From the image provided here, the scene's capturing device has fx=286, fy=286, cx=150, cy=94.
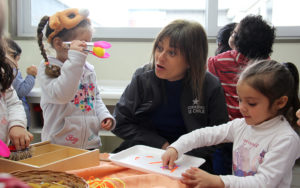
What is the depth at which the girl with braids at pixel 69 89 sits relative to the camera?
1.15 m

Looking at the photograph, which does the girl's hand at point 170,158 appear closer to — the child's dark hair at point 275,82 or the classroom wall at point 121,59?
the child's dark hair at point 275,82

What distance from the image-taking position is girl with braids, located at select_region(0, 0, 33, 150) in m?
0.87

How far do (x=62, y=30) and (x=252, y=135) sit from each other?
3.06ft

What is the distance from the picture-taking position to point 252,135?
93 cm

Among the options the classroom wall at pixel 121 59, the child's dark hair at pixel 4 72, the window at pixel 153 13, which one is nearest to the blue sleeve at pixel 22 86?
the classroom wall at pixel 121 59

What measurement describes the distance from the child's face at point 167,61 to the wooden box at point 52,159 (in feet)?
1.51

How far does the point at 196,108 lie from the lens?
3.99ft

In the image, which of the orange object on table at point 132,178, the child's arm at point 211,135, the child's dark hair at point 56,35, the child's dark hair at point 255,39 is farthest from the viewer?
the child's dark hair at point 255,39

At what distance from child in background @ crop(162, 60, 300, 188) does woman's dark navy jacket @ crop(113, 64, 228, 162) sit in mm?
237

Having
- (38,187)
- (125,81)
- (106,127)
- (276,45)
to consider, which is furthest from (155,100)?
(276,45)

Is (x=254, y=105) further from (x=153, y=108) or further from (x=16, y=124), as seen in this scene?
(x=16, y=124)

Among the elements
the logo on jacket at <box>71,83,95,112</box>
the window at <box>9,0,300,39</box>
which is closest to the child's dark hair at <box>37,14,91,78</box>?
the logo on jacket at <box>71,83,95,112</box>

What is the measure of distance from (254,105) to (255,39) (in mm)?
910

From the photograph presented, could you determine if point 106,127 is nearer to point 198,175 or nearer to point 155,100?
point 155,100
